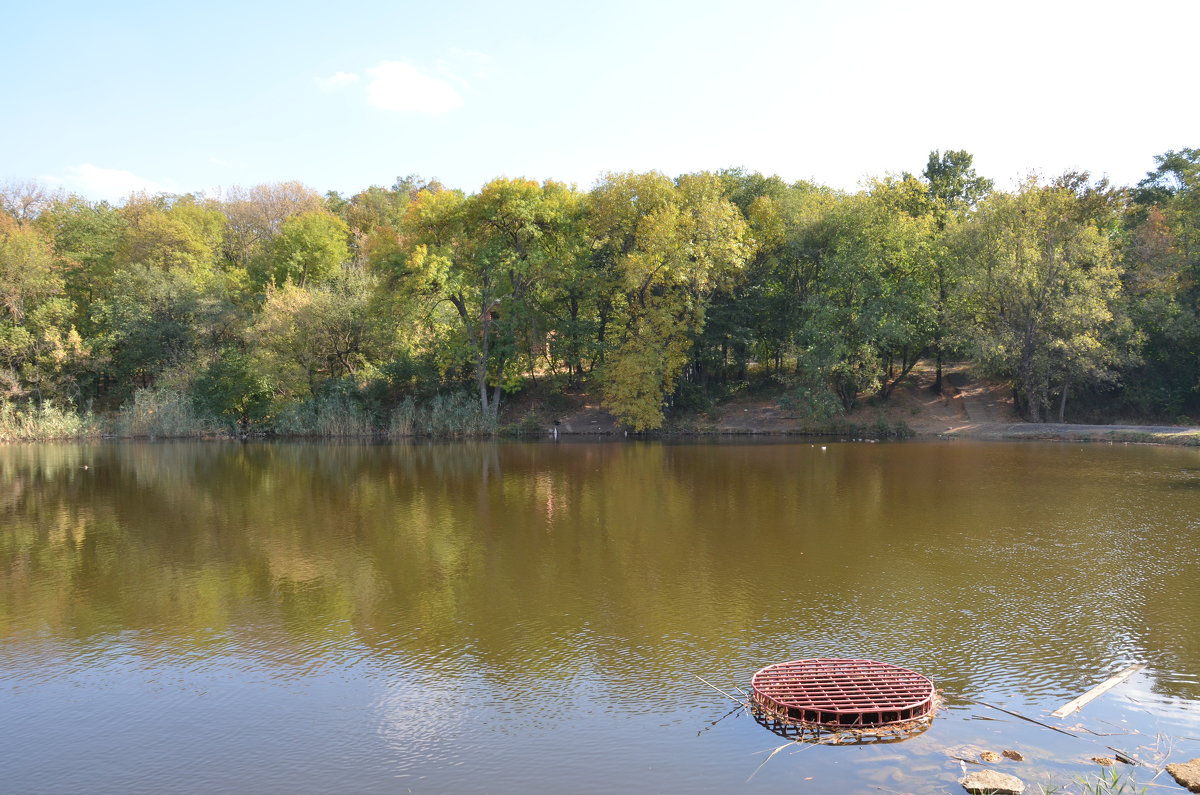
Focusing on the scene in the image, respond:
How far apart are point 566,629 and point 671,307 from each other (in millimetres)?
32296

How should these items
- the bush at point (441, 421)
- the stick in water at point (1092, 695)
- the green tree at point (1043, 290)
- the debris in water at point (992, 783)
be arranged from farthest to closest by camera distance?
the bush at point (441, 421) < the green tree at point (1043, 290) < the stick in water at point (1092, 695) < the debris in water at point (992, 783)

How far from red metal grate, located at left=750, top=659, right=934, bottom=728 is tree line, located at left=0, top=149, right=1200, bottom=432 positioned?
107 ft

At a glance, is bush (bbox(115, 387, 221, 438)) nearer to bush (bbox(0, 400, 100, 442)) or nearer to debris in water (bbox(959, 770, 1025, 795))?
bush (bbox(0, 400, 100, 442))

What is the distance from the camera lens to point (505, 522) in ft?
61.9

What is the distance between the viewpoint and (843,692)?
27.0ft

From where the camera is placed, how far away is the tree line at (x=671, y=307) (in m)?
39.3

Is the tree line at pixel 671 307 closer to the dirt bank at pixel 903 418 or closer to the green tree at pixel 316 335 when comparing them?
the green tree at pixel 316 335

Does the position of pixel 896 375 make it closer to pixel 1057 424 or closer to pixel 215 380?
pixel 1057 424

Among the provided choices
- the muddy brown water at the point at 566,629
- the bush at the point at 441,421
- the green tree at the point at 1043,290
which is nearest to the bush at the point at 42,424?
the bush at the point at 441,421

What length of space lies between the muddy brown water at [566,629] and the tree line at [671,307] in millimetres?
18644

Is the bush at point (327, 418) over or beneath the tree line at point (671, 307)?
beneath

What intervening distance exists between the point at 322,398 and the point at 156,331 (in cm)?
1280

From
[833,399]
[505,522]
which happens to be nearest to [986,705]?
[505,522]

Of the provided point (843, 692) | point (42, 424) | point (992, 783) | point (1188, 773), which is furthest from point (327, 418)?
point (1188, 773)
